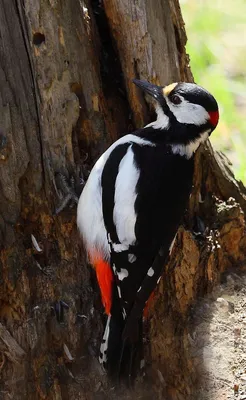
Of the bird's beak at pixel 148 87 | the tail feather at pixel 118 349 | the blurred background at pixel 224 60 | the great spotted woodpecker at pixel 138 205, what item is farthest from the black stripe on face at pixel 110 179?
the blurred background at pixel 224 60

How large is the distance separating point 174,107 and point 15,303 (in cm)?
122

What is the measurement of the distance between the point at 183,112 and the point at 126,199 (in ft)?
1.78

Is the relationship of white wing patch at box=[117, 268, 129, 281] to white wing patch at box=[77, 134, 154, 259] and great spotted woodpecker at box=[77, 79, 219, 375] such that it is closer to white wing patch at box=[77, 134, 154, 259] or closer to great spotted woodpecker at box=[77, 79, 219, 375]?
great spotted woodpecker at box=[77, 79, 219, 375]

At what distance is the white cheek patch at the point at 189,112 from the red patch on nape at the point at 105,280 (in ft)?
2.62

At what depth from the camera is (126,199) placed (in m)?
3.43

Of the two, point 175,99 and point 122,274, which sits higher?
point 175,99

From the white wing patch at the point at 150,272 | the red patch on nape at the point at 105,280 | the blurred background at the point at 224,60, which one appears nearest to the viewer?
the white wing patch at the point at 150,272

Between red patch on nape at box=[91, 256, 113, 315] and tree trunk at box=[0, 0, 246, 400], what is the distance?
0.13m

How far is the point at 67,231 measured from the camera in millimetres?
3678

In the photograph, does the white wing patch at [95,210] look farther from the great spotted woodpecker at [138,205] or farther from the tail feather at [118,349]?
the tail feather at [118,349]

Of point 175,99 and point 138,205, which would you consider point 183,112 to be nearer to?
point 175,99

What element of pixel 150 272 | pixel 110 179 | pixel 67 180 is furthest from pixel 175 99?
pixel 150 272

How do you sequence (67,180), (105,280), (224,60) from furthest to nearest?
1. (224,60)
2. (67,180)
3. (105,280)

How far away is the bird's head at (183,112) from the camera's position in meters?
3.54
